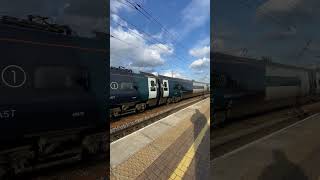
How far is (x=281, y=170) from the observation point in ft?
13.8

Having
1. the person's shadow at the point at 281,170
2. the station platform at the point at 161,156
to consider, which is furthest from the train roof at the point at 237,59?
the station platform at the point at 161,156

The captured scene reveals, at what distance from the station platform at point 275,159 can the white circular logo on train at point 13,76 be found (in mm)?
3236

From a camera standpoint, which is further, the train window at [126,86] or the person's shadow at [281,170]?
the train window at [126,86]

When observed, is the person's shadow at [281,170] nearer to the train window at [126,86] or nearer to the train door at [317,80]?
the train door at [317,80]

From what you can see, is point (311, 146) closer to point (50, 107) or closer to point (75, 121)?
point (75, 121)

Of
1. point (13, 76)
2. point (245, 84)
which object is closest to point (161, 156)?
point (245, 84)

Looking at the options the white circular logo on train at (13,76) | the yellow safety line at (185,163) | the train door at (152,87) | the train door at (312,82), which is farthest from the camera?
the train door at (152,87)

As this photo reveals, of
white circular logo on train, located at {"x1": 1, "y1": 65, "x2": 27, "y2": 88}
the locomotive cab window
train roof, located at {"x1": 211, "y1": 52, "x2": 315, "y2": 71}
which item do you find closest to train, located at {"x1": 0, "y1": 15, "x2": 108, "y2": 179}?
white circular logo on train, located at {"x1": 1, "y1": 65, "x2": 27, "y2": 88}

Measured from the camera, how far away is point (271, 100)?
519 centimetres

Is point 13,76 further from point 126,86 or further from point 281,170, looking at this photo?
point 126,86

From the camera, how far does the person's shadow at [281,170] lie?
3996mm

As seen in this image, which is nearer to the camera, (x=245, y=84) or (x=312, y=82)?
(x=245, y=84)

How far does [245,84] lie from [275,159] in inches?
62.5

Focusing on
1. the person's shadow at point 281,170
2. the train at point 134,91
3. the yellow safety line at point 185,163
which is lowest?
the yellow safety line at point 185,163
